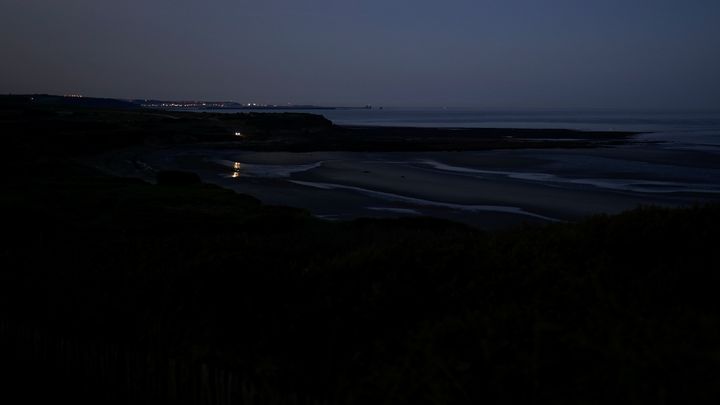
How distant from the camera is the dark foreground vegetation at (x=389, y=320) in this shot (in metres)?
6.05

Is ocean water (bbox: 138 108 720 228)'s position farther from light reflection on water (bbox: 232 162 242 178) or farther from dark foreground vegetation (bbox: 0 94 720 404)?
dark foreground vegetation (bbox: 0 94 720 404)

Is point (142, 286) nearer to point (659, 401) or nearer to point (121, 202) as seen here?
point (659, 401)

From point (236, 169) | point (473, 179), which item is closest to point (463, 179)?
point (473, 179)

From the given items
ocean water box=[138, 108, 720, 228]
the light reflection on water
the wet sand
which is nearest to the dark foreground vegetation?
the wet sand

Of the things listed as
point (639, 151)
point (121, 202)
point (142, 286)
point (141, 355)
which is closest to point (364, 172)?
point (121, 202)

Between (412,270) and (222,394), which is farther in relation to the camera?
(412,270)

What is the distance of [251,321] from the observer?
8648 millimetres

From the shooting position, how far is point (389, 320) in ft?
26.5

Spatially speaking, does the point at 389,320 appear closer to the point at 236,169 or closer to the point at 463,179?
the point at 463,179

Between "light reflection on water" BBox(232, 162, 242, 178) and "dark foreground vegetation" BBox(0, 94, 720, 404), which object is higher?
"dark foreground vegetation" BBox(0, 94, 720, 404)

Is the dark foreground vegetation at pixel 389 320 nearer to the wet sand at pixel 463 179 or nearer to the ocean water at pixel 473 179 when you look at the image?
the wet sand at pixel 463 179

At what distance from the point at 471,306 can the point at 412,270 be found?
4.93 ft

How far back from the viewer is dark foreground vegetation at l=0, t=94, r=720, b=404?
6.05 metres

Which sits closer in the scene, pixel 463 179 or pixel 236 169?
pixel 463 179
